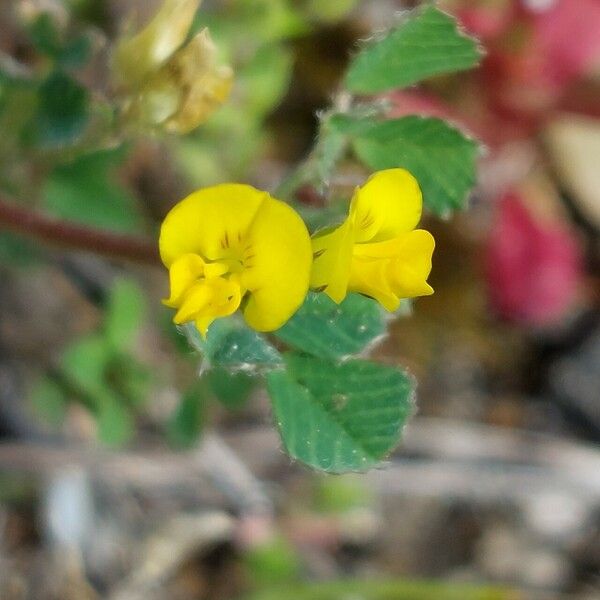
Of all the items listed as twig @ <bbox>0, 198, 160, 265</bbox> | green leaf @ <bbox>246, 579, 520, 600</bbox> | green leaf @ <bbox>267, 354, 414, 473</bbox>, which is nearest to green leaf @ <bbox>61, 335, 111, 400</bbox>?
twig @ <bbox>0, 198, 160, 265</bbox>

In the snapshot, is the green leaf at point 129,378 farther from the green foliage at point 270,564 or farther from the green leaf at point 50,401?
the green foliage at point 270,564

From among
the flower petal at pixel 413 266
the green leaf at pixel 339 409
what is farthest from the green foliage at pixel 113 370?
the flower petal at pixel 413 266

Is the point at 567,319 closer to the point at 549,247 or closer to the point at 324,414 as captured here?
the point at 549,247

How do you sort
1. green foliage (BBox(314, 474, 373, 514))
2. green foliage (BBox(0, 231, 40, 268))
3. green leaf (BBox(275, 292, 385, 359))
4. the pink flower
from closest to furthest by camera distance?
green leaf (BBox(275, 292, 385, 359)), green foliage (BBox(0, 231, 40, 268)), green foliage (BBox(314, 474, 373, 514)), the pink flower

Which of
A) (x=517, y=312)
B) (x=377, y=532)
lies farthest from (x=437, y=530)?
(x=517, y=312)

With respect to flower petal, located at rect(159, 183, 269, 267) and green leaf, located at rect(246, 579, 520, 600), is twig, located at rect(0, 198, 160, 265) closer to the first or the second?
flower petal, located at rect(159, 183, 269, 267)

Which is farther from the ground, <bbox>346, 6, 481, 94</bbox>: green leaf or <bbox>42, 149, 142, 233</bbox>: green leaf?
<bbox>346, 6, 481, 94</bbox>: green leaf

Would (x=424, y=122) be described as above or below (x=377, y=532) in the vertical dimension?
above
